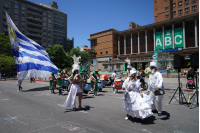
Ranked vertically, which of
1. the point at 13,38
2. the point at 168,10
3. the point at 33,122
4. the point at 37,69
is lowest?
the point at 33,122

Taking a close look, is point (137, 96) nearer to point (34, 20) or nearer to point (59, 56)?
point (59, 56)

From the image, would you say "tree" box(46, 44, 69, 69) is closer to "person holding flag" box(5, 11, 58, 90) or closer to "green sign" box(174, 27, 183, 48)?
"person holding flag" box(5, 11, 58, 90)

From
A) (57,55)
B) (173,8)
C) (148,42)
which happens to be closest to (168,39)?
(148,42)

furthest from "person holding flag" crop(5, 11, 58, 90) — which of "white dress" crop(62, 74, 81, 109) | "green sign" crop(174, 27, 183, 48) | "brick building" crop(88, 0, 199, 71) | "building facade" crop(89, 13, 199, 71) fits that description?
"green sign" crop(174, 27, 183, 48)

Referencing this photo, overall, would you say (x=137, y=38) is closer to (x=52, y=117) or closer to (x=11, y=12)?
(x=11, y=12)

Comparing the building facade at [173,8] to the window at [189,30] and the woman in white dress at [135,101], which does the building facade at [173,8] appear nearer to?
the window at [189,30]

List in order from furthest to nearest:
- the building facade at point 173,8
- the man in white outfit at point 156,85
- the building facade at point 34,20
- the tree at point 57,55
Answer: the building facade at point 34,20, the tree at point 57,55, the building facade at point 173,8, the man in white outfit at point 156,85

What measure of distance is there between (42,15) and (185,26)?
6653 centimetres

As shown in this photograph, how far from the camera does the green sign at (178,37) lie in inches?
1860

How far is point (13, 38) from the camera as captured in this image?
14.5m

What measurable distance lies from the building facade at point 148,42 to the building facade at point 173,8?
531 cm

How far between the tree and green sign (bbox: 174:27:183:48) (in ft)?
135

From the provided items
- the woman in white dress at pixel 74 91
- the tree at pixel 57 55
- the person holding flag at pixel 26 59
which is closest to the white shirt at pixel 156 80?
the woman in white dress at pixel 74 91

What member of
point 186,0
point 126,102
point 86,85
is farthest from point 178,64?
point 186,0
